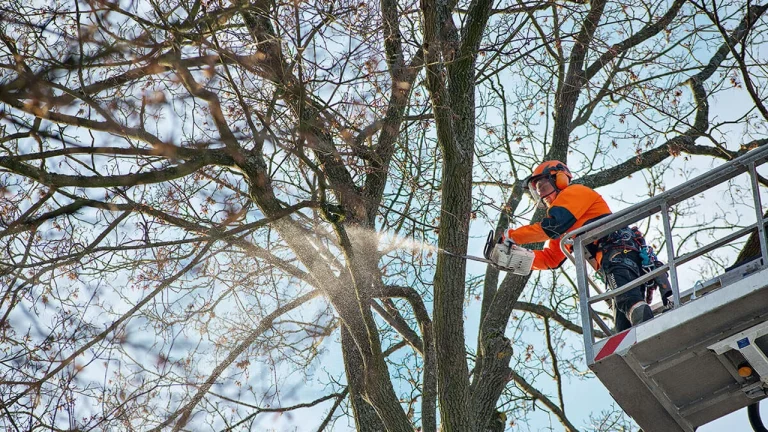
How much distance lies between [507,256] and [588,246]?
629mm

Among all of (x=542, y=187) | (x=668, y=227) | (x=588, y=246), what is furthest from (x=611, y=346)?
(x=542, y=187)

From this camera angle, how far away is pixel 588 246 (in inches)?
250

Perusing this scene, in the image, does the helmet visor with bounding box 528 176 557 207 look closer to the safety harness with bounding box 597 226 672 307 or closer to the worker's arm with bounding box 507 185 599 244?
the worker's arm with bounding box 507 185 599 244

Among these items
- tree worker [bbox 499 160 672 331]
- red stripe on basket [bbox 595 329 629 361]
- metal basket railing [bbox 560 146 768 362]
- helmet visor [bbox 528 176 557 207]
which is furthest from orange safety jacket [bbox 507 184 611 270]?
red stripe on basket [bbox 595 329 629 361]

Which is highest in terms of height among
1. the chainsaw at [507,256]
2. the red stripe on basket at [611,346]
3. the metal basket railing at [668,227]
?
the chainsaw at [507,256]

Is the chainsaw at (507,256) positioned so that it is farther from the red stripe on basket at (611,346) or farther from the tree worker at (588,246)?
the red stripe on basket at (611,346)

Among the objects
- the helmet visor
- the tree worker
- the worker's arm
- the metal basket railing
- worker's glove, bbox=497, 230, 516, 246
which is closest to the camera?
the metal basket railing

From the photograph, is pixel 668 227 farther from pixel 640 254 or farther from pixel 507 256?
pixel 507 256

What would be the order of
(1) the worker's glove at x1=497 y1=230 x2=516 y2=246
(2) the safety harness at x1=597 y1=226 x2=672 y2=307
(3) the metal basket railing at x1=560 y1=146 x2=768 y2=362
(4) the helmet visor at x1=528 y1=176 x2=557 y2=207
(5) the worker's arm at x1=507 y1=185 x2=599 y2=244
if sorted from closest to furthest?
(3) the metal basket railing at x1=560 y1=146 x2=768 y2=362
(2) the safety harness at x1=597 y1=226 x2=672 y2=307
(5) the worker's arm at x1=507 y1=185 x2=599 y2=244
(1) the worker's glove at x1=497 y1=230 x2=516 y2=246
(4) the helmet visor at x1=528 y1=176 x2=557 y2=207

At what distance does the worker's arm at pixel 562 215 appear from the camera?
6227mm

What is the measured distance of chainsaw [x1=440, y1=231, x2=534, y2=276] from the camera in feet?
A: 21.2

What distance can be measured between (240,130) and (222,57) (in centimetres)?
69

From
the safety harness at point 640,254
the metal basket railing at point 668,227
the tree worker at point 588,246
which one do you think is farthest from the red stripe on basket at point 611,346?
the safety harness at point 640,254

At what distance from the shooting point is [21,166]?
17.6 feet
